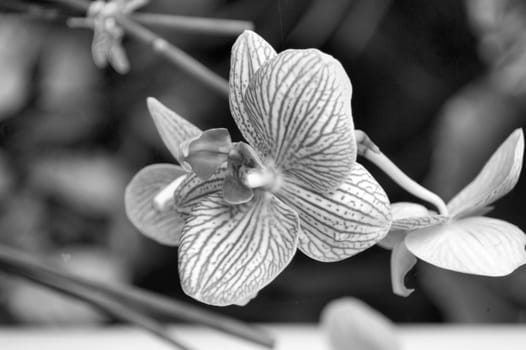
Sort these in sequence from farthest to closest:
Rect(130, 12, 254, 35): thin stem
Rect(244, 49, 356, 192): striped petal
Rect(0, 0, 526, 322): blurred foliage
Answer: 1. Rect(0, 0, 526, 322): blurred foliage
2. Rect(130, 12, 254, 35): thin stem
3. Rect(244, 49, 356, 192): striped petal

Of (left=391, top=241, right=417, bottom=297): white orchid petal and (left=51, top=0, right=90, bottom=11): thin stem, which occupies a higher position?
(left=51, top=0, right=90, bottom=11): thin stem

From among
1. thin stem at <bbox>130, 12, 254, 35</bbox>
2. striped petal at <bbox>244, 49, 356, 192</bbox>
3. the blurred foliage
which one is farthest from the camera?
the blurred foliage

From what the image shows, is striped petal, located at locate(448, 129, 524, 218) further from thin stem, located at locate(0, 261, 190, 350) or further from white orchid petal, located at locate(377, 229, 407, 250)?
thin stem, located at locate(0, 261, 190, 350)

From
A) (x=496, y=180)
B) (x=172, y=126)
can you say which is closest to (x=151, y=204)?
(x=172, y=126)

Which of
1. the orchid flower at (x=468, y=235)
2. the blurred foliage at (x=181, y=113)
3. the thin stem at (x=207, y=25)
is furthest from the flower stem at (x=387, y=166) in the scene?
the blurred foliage at (x=181, y=113)

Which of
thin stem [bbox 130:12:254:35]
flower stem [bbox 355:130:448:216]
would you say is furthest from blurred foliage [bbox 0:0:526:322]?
flower stem [bbox 355:130:448:216]

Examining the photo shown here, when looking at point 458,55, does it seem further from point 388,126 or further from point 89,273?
point 89,273

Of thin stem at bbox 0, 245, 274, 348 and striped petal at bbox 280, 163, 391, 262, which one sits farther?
thin stem at bbox 0, 245, 274, 348
